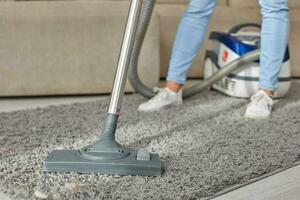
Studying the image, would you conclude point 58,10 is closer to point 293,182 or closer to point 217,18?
point 217,18

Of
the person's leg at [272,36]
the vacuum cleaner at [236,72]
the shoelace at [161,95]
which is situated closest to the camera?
the person's leg at [272,36]

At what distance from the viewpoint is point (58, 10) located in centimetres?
164

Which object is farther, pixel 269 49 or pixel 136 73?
pixel 136 73

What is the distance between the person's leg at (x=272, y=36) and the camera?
1.41m

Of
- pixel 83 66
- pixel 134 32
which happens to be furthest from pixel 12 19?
pixel 134 32

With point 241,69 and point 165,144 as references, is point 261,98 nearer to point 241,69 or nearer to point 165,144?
point 241,69

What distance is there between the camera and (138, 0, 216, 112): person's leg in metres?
1.47

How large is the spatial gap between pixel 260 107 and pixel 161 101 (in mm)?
316

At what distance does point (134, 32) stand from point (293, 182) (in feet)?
1.53

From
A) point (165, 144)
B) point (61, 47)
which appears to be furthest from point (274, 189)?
point (61, 47)

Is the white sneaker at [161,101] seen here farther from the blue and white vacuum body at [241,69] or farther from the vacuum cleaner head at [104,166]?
the vacuum cleaner head at [104,166]

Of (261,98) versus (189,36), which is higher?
(189,36)

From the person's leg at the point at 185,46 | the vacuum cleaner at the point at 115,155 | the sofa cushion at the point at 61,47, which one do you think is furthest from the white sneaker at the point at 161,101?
the vacuum cleaner at the point at 115,155

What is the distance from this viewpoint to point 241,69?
171 centimetres
